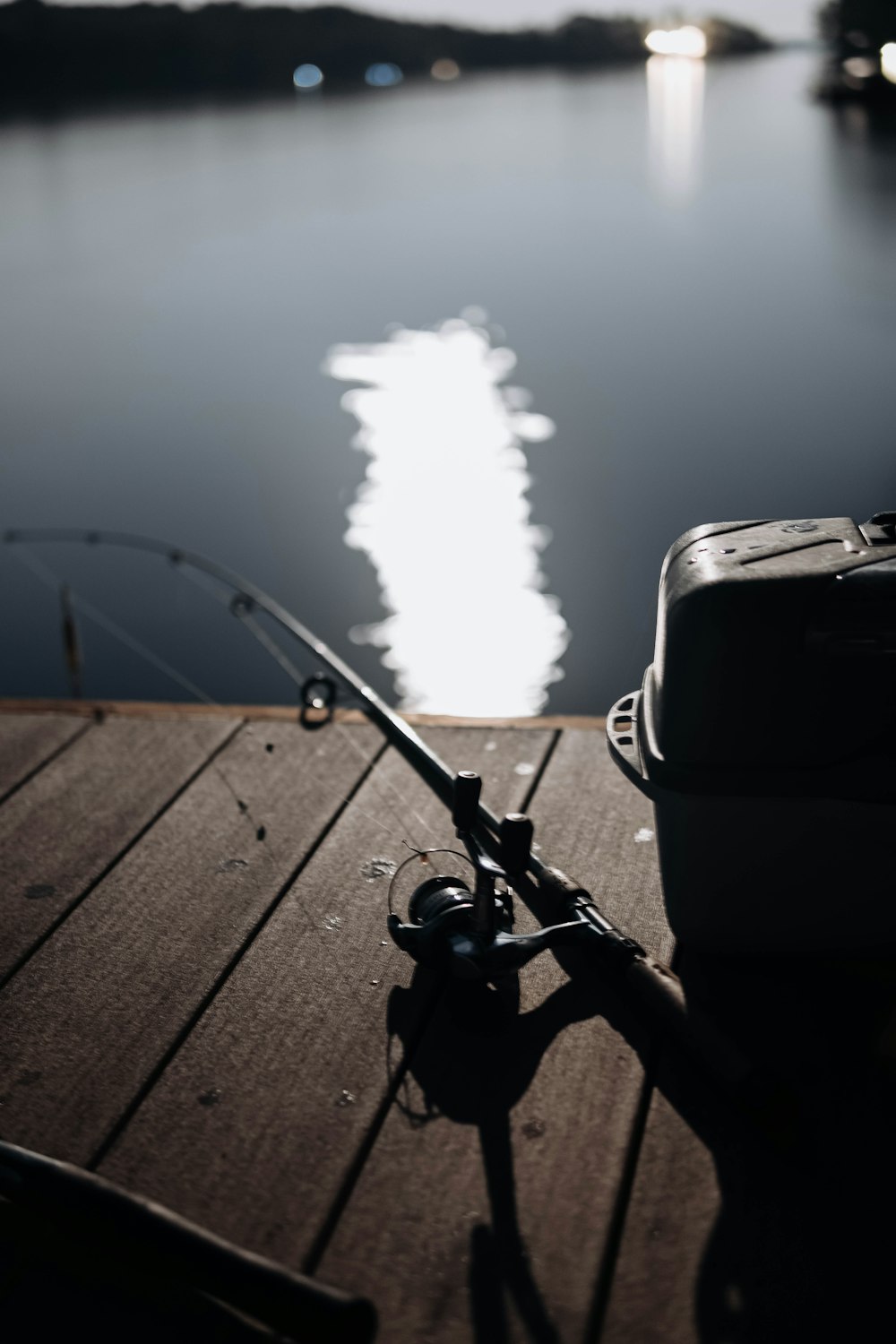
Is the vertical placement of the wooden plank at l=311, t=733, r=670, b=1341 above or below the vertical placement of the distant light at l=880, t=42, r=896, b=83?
below

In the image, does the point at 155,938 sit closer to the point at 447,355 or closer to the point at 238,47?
the point at 238,47

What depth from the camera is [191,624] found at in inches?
412

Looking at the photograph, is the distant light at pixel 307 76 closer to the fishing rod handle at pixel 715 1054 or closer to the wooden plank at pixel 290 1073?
the wooden plank at pixel 290 1073

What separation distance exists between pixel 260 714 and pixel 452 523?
9.40 metres

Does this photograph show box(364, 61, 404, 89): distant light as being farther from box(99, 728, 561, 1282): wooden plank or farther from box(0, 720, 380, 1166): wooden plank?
box(99, 728, 561, 1282): wooden plank

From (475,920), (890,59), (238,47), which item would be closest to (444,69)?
(238,47)

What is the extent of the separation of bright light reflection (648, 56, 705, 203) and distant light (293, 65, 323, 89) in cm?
519

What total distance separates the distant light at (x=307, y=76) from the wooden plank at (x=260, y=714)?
9125 mm

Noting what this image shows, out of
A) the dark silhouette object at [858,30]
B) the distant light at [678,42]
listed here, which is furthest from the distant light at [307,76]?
the dark silhouette object at [858,30]

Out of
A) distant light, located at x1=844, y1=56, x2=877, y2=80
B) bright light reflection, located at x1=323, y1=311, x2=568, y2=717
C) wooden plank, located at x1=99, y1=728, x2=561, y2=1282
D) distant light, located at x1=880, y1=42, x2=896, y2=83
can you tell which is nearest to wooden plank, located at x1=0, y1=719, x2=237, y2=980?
wooden plank, located at x1=99, y1=728, x2=561, y2=1282

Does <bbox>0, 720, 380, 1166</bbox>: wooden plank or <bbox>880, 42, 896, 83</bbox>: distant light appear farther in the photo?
<bbox>880, 42, 896, 83</bbox>: distant light

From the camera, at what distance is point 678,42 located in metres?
9.95

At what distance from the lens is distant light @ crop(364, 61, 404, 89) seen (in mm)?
10164

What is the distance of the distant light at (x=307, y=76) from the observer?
10.5 metres
